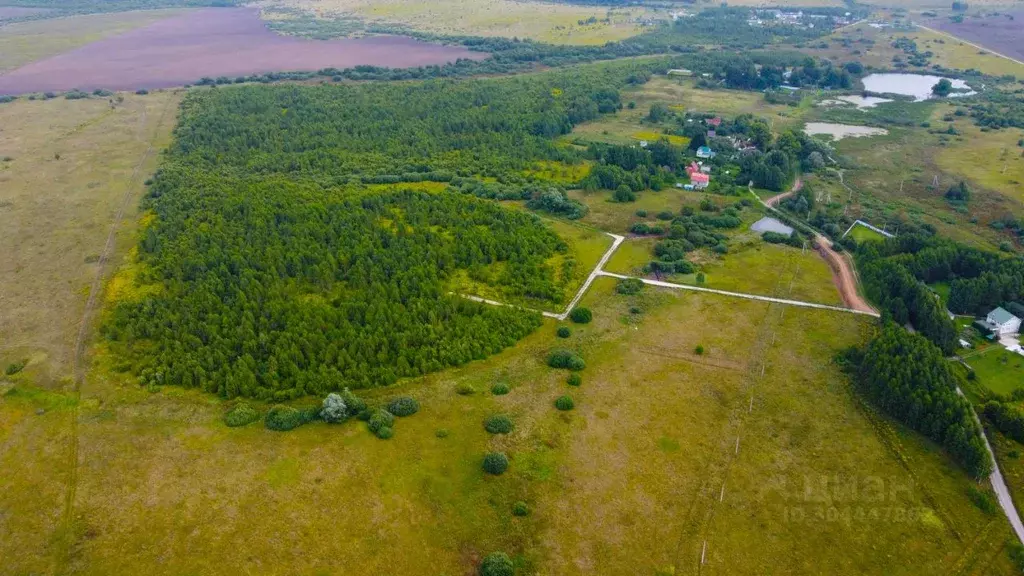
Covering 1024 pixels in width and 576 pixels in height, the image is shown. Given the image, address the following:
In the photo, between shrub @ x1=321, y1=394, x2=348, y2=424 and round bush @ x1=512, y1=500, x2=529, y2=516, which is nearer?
round bush @ x1=512, y1=500, x2=529, y2=516

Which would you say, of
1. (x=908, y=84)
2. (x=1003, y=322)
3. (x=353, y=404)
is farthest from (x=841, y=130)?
(x=353, y=404)

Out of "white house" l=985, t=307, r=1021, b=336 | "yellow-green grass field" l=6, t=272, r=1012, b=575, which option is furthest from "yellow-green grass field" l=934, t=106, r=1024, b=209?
"yellow-green grass field" l=6, t=272, r=1012, b=575

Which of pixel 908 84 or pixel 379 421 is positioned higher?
pixel 908 84

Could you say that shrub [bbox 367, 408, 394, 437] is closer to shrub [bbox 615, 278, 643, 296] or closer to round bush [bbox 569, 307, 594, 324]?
round bush [bbox 569, 307, 594, 324]

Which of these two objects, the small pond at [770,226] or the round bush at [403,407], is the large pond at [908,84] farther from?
the round bush at [403,407]

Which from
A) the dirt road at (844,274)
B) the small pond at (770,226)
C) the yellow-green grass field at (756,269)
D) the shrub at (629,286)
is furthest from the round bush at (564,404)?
the small pond at (770,226)

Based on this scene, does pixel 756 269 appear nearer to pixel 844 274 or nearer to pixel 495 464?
pixel 844 274

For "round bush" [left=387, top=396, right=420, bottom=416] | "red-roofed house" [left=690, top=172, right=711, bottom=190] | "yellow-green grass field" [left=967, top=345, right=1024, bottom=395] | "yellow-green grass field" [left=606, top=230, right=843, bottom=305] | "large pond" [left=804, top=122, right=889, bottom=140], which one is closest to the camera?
"round bush" [left=387, top=396, right=420, bottom=416]
